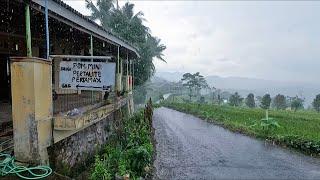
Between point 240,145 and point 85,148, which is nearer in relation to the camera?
point 85,148

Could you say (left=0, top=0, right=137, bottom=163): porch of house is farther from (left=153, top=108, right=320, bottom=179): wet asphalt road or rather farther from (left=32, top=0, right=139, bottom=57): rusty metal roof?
(left=153, top=108, right=320, bottom=179): wet asphalt road

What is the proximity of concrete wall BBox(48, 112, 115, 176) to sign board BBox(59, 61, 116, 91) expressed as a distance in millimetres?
1354

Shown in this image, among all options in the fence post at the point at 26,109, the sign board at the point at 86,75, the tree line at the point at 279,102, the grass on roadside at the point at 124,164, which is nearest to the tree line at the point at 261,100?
the tree line at the point at 279,102

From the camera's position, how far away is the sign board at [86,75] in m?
9.29

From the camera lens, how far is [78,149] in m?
10.3

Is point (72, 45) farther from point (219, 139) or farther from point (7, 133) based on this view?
point (7, 133)

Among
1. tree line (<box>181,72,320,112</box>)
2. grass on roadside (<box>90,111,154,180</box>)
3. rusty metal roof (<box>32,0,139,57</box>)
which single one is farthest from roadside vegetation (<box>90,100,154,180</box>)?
tree line (<box>181,72,320,112</box>)

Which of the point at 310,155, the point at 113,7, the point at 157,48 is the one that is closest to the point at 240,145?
the point at 310,155

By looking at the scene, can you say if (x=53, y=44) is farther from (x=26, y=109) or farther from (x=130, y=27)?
(x=130, y=27)

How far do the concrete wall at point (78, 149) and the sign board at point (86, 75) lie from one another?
1354 mm

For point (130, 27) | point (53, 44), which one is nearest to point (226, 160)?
point (53, 44)

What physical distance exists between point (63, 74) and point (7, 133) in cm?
194

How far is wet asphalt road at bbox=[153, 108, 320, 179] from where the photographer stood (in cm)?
1202

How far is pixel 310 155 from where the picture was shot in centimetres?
1532
